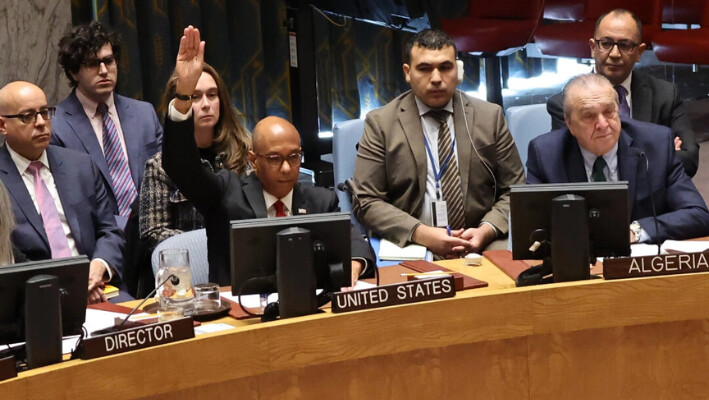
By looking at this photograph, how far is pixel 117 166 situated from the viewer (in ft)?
14.5

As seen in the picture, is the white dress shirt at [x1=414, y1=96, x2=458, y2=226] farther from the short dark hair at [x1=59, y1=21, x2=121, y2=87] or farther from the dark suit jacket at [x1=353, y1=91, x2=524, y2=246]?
the short dark hair at [x1=59, y1=21, x2=121, y2=87]

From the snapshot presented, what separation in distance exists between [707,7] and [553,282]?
426 cm

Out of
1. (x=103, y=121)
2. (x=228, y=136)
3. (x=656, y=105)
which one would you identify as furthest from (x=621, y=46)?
(x=103, y=121)

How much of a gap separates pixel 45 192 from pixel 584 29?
3.76 meters

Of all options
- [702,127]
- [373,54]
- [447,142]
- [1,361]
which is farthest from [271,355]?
[702,127]

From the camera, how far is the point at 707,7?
6.34 metres

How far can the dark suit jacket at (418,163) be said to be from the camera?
3.93 m

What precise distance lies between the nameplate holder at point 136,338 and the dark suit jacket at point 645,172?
1.71 m

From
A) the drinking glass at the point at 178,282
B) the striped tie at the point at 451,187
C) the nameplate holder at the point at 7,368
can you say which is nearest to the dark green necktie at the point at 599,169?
the striped tie at the point at 451,187

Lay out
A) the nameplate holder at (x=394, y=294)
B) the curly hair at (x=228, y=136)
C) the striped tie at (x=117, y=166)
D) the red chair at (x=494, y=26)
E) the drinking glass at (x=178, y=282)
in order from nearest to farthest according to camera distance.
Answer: the nameplate holder at (x=394, y=294), the drinking glass at (x=178, y=282), the curly hair at (x=228, y=136), the striped tie at (x=117, y=166), the red chair at (x=494, y=26)

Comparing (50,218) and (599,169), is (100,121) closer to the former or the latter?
(50,218)

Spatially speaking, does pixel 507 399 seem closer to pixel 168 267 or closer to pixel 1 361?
pixel 168 267

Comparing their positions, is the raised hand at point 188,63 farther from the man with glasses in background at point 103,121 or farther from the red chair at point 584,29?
the red chair at point 584,29

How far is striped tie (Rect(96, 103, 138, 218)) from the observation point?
14.4ft
